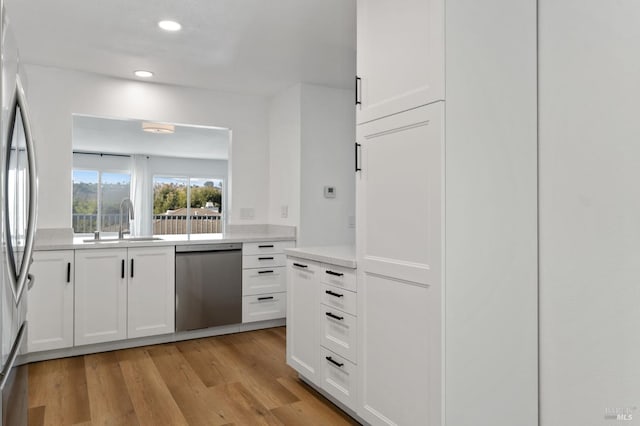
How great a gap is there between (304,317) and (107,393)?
1.34 metres

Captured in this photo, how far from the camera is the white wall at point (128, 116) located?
362 cm

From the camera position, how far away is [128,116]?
3977mm

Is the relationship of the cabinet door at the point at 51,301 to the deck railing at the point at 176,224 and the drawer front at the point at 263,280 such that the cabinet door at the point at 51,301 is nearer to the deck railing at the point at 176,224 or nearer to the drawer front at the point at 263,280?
the drawer front at the point at 263,280

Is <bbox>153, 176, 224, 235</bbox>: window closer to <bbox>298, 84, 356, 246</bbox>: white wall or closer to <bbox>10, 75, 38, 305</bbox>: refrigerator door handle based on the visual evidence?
<bbox>298, 84, 356, 246</bbox>: white wall

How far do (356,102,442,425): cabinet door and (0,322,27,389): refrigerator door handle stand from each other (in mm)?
1401

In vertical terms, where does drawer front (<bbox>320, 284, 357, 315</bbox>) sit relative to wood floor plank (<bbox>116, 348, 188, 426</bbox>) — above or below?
above

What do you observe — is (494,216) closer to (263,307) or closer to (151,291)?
(263,307)

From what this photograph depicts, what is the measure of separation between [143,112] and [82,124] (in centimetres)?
265

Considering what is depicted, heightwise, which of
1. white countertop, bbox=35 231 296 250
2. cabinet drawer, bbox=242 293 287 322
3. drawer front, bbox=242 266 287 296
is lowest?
cabinet drawer, bbox=242 293 287 322

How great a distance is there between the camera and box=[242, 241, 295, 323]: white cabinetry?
400 centimetres

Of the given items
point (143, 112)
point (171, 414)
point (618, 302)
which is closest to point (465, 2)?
point (618, 302)

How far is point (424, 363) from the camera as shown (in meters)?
1.71

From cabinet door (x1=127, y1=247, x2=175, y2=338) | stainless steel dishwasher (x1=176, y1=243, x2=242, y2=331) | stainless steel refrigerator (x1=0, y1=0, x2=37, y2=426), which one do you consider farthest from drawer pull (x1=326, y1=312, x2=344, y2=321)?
cabinet door (x1=127, y1=247, x2=175, y2=338)

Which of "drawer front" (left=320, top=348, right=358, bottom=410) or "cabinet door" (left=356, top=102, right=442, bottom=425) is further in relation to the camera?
"drawer front" (left=320, top=348, right=358, bottom=410)
